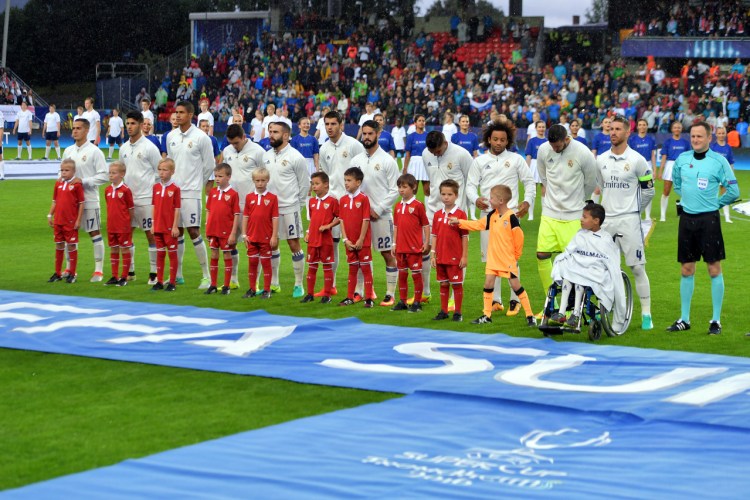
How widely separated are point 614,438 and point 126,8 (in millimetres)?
64020

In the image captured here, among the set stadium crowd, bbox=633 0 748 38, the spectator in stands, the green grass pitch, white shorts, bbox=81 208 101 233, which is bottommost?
the green grass pitch

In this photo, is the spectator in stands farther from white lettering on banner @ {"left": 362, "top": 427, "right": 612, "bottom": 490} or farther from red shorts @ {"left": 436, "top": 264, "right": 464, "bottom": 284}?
white lettering on banner @ {"left": 362, "top": 427, "right": 612, "bottom": 490}

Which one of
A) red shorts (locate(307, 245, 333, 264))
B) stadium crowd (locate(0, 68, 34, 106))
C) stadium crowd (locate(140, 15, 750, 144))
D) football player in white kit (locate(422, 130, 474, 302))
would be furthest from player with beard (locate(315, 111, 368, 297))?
stadium crowd (locate(0, 68, 34, 106))

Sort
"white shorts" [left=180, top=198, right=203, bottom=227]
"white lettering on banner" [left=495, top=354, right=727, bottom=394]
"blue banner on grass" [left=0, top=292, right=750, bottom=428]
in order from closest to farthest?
1. "blue banner on grass" [left=0, top=292, right=750, bottom=428]
2. "white lettering on banner" [left=495, top=354, right=727, bottom=394]
3. "white shorts" [left=180, top=198, right=203, bottom=227]

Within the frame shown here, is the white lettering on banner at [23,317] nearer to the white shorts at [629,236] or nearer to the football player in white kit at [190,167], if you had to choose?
the football player in white kit at [190,167]

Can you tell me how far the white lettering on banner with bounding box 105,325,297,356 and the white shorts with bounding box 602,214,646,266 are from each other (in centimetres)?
320

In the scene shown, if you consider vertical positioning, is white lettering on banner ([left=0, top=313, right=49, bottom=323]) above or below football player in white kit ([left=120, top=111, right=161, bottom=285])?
below

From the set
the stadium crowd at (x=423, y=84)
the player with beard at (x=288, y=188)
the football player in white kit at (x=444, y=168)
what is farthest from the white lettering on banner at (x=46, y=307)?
the stadium crowd at (x=423, y=84)

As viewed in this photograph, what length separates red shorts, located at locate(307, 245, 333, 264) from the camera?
12.2 m

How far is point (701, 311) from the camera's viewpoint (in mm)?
11789

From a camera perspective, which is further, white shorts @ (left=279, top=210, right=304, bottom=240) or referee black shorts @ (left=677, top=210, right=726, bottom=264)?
white shorts @ (left=279, top=210, right=304, bottom=240)

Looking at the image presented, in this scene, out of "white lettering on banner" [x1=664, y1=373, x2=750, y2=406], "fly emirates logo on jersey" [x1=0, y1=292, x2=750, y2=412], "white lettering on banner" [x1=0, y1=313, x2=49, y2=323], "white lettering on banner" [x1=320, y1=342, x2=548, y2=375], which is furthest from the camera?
"white lettering on banner" [x1=0, y1=313, x2=49, y2=323]

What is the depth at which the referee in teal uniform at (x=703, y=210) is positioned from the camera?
34.0 feet

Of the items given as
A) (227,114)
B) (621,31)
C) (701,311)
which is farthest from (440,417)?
(621,31)
